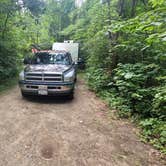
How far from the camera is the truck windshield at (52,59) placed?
316 inches

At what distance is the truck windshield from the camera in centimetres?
802

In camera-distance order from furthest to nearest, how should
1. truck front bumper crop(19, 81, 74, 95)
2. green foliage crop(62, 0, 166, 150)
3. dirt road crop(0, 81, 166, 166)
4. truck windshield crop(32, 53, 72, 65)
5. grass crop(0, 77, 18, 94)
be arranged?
grass crop(0, 77, 18, 94) → truck windshield crop(32, 53, 72, 65) → truck front bumper crop(19, 81, 74, 95) → green foliage crop(62, 0, 166, 150) → dirt road crop(0, 81, 166, 166)

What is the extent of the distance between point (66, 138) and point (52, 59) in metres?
4.29

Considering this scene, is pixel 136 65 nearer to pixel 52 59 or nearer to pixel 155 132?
pixel 155 132

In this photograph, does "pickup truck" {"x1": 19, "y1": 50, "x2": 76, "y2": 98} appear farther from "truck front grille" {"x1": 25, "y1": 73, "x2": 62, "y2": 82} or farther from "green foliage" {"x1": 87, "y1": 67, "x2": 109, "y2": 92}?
"green foliage" {"x1": 87, "y1": 67, "x2": 109, "y2": 92}

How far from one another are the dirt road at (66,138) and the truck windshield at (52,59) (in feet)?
6.08

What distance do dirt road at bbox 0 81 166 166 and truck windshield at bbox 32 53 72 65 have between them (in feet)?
6.08

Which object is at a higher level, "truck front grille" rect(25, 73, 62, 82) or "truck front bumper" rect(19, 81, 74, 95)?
"truck front grille" rect(25, 73, 62, 82)

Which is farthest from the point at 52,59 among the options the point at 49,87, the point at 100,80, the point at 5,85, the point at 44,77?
the point at 5,85

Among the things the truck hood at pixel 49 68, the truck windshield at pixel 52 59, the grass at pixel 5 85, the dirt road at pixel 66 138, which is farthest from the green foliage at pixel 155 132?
the grass at pixel 5 85

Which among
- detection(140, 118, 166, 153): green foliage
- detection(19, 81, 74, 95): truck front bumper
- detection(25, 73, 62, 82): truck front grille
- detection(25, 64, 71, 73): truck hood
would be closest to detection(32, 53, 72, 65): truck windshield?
detection(25, 64, 71, 73): truck hood

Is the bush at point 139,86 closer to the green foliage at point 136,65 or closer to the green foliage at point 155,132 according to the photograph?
the green foliage at point 136,65

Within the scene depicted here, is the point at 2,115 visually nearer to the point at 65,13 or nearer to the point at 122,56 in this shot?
the point at 122,56

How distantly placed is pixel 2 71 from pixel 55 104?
3672mm
